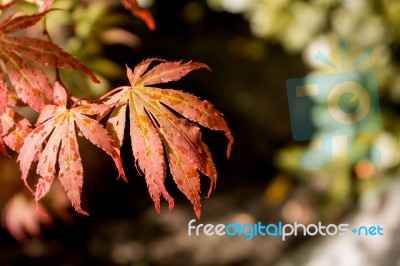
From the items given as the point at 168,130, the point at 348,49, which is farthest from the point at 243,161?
the point at 168,130

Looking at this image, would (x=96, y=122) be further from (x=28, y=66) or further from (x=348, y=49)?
(x=348, y=49)

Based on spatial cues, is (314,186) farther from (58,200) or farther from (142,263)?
(58,200)

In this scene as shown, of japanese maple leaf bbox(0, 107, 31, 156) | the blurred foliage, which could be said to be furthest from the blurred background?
japanese maple leaf bbox(0, 107, 31, 156)

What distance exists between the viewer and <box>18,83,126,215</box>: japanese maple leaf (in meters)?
0.72

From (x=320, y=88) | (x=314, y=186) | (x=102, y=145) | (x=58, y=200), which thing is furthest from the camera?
(x=314, y=186)

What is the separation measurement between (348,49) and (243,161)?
773 mm

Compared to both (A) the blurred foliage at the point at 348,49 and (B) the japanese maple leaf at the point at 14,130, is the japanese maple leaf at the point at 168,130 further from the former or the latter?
(A) the blurred foliage at the point at 348,49

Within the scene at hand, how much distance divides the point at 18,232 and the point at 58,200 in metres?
0.32

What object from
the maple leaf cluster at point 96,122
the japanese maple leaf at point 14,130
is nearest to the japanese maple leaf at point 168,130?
the maple leaf cluster at point 96,122

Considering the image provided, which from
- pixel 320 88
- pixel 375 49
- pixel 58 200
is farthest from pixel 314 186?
pixel 58 200

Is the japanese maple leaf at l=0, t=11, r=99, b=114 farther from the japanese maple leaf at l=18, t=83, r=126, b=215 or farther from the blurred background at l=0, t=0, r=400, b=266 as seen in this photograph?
the blurred background at l=0, t=0, r=400, b=266

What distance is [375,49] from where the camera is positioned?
2045mm

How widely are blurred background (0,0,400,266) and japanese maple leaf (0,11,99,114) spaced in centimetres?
74

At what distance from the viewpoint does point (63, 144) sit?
74 cm
